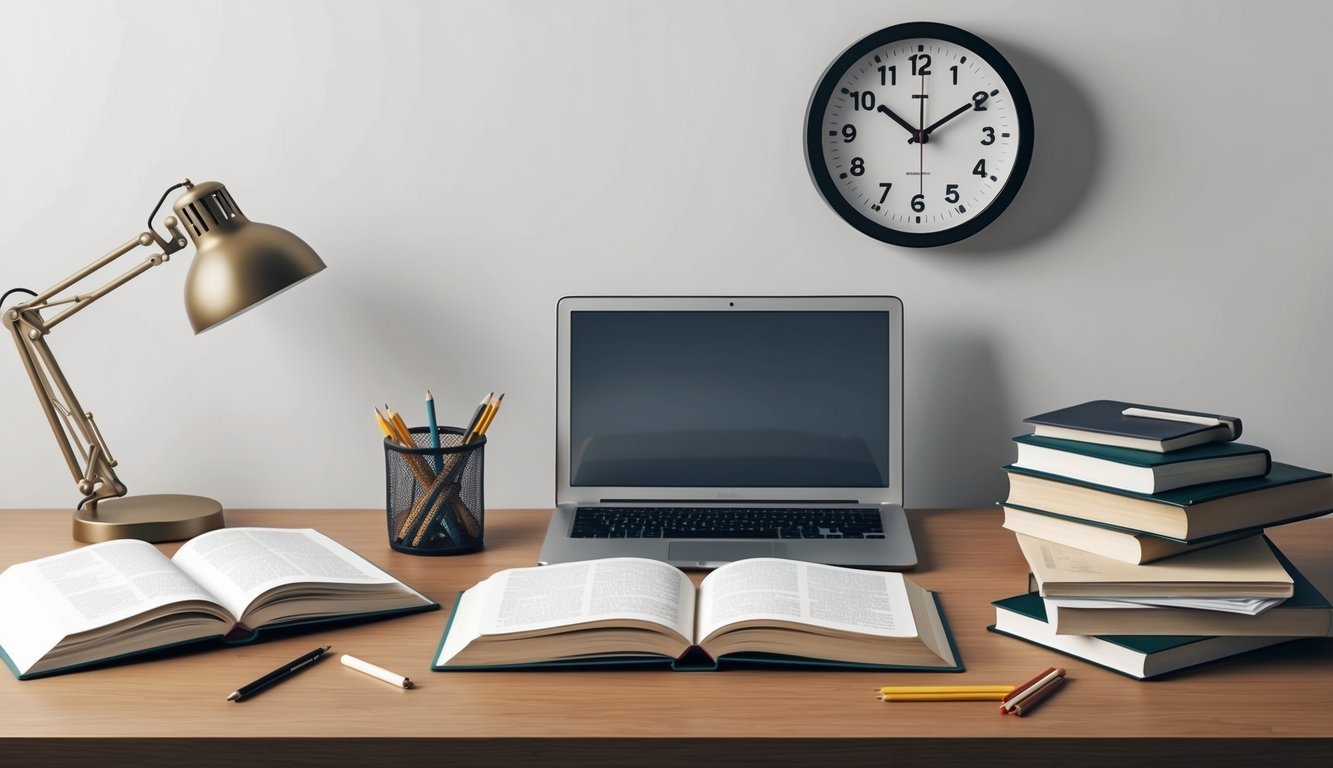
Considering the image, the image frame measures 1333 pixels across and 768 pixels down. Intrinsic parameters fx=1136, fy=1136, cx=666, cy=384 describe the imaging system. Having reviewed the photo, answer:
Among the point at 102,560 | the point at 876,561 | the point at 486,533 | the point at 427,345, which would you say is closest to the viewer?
the point at 102,560

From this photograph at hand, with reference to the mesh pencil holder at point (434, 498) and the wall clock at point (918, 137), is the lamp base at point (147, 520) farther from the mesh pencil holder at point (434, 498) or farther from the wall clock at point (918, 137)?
the wall clock at point (918, 137)

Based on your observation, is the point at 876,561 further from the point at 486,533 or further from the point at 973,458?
the point at 486,533

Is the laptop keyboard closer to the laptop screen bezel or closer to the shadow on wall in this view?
the laptop screen bezel

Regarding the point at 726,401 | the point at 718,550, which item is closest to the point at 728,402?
the point at 726,401

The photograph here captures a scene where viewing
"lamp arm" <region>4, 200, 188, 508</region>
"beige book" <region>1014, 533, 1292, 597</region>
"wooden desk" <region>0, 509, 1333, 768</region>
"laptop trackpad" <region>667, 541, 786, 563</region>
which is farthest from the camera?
"lamp arm" <region>4, 200, 188, 508</region>

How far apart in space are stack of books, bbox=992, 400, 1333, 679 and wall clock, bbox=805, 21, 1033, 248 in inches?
15.7

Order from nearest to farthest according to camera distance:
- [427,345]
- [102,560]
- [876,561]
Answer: [102,560], [876,561], [427,345]

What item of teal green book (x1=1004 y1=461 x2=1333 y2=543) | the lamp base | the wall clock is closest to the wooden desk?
teal green book (x1=1004 y1=461 x2=1333 y2=543)

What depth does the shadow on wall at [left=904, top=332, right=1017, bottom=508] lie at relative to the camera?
1.56 meters

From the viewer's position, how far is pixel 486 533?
144cm

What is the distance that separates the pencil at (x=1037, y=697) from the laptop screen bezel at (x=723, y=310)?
513mm

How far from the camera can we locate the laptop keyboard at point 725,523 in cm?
133

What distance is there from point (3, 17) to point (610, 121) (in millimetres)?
819

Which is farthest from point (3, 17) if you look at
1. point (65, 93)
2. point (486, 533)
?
point (486, 533)
